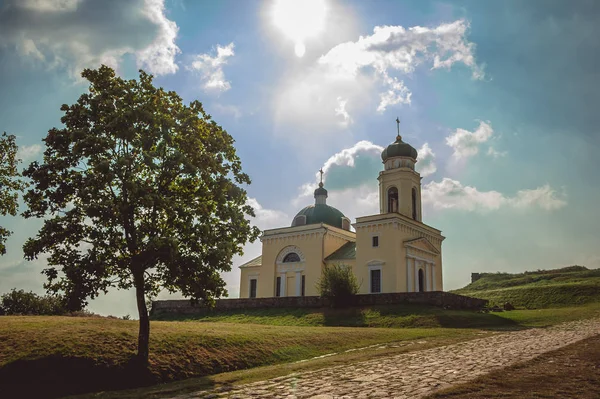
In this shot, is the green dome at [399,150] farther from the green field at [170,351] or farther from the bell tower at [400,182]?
the green field at [170,351]

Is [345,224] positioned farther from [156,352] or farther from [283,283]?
Answer: [156,352]

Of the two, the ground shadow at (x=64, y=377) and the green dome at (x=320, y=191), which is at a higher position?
the green dome at (x=320, y=191)

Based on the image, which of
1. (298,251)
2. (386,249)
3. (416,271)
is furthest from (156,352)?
(298,251)

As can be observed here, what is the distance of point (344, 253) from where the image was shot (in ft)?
145

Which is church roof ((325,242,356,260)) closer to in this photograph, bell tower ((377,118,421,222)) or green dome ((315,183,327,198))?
bell tower ((377,118,421,222))

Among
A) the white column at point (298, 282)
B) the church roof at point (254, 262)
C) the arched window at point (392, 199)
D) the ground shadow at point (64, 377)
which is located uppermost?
the arched window at point (392, 199)

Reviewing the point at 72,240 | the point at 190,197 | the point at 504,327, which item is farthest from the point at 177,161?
the point at 504,327

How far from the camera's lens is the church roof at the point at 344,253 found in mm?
43281

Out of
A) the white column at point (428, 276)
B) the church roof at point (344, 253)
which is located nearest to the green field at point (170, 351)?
the white column at point (428, 276)

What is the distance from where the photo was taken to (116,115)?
15.3 meters

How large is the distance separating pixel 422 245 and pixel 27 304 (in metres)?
29.2

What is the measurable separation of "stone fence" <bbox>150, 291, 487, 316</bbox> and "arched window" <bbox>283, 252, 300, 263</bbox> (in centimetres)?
996

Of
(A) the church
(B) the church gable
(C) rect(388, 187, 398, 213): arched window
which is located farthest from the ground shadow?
(C) rect(388, 187, 398, 213): arched window

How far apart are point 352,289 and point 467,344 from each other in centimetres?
1697
